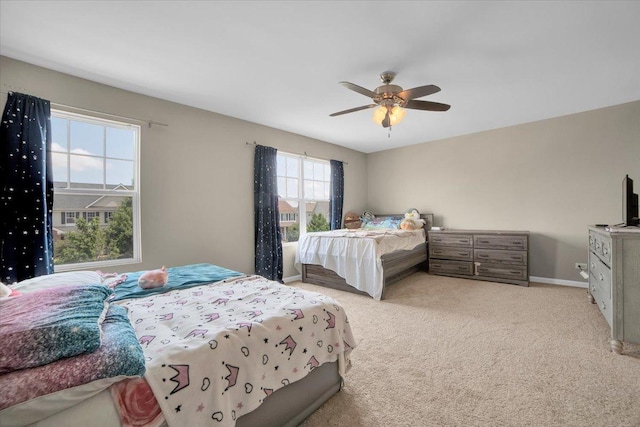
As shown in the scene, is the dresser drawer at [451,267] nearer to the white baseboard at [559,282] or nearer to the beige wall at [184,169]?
the white baseboard at [559,282]

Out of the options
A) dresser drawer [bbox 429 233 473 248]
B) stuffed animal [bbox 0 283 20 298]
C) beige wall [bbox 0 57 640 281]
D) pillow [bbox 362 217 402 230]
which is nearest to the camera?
stuffed animal [bbox 0 283 20 298]

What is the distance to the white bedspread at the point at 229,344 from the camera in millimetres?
972

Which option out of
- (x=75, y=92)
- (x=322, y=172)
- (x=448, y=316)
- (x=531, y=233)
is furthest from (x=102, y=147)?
(x=531, y=233)

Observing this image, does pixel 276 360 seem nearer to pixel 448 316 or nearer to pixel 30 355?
pixel 30 355

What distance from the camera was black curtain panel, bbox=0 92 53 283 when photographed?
212 centimetres

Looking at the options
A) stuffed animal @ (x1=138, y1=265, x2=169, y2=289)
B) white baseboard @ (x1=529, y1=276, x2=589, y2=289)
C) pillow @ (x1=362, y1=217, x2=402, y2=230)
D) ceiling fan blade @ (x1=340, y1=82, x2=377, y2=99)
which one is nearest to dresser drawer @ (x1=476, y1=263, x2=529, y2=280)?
white baseboard @ (x1=529, y1=276, x2=589, y2=289)

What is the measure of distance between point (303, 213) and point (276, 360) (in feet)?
11.5

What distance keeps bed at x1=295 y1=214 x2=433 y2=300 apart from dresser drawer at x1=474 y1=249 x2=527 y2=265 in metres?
0.87

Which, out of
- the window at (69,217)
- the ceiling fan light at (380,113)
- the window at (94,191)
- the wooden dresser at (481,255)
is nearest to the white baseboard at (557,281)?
the wooden dresser at (481,255)

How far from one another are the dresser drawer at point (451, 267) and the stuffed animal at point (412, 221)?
0.66m

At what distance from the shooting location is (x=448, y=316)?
2.77m

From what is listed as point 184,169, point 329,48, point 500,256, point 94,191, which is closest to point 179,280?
point 94,191

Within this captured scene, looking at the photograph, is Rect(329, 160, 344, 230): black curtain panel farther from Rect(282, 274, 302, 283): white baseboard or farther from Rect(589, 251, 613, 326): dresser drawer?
Rect(589, 251, 613, 326): dresser drawer

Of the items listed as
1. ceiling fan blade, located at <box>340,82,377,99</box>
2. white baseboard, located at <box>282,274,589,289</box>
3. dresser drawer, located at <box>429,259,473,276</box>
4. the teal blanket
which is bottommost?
white baseboard, located at <box>282,274,589,289</box>
